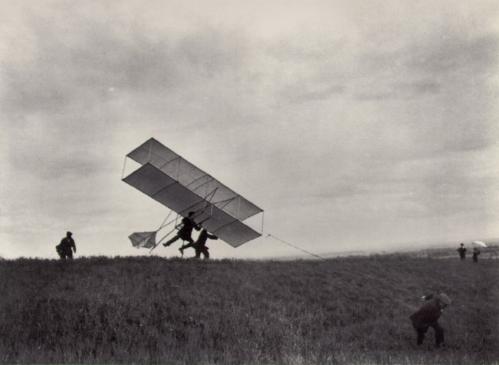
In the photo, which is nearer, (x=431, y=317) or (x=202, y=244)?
(x=431, y=317)

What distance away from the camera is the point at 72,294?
53.0ft

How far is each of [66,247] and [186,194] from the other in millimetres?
6415

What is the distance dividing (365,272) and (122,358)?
1886cm

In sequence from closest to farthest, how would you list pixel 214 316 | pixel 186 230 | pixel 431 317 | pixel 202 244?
pixel 431 317 < pixel 214 316 < pixel 186 230 < pixel 202 244

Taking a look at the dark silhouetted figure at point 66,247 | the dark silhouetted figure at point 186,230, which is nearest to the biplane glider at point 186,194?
the dark silhouetted figure at point 186,230

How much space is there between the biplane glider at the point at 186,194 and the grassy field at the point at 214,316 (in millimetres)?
2194

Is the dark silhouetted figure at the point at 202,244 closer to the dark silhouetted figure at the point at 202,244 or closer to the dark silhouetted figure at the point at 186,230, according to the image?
the dark silhouetted figure at the point at 202,244

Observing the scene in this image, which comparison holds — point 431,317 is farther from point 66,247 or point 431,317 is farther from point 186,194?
point 66,247

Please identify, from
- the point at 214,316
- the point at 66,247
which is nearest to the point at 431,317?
the point at 214,316

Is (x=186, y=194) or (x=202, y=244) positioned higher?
(x=186, y=194)

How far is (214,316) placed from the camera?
16297 millimetres

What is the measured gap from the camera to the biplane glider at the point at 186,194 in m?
21.4

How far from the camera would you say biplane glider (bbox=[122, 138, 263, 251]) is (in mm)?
21391

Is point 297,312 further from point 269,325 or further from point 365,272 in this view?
point 365,272
